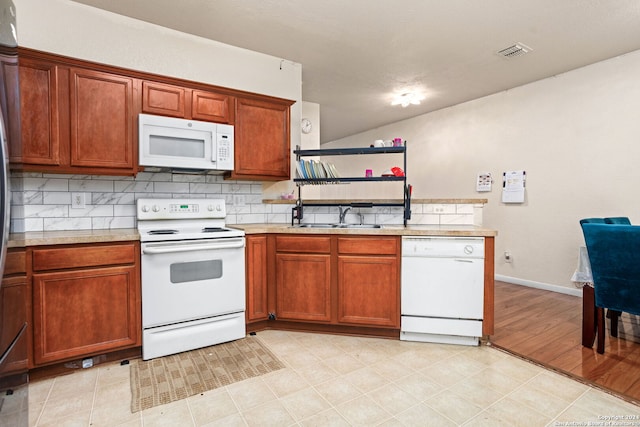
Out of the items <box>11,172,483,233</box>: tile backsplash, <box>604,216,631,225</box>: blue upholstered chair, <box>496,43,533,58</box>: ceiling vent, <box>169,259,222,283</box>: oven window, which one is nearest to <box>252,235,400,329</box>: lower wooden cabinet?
<box>169,259,222,283</box>: oven window

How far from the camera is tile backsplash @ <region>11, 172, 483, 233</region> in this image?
232cm

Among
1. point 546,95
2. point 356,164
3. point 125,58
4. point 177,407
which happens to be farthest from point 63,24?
point 356,164

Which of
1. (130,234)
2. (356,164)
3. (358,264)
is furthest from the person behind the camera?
(356,164)

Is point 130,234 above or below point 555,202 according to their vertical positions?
below

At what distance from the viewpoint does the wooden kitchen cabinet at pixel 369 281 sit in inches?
95.7

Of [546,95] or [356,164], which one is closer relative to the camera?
[546,95]

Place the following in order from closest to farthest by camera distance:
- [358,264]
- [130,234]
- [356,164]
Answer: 1. [130,234]
2. [358,264]
3. [356,164]

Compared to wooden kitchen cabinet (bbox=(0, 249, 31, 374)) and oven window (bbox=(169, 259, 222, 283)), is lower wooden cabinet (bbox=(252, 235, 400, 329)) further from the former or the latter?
wooden kitchen cabinet (bbox=(0, 249, 31, 374))

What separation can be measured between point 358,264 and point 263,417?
4.07 feet

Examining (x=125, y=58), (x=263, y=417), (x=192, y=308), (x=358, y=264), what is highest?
(x=125, y=58)

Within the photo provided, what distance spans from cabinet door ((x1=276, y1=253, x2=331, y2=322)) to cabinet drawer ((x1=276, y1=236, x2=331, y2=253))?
0.05 metres

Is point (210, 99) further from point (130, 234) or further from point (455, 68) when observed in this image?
point (455, 68)

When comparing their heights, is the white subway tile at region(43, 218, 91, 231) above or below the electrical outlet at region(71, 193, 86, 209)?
below

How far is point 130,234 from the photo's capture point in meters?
2.15
